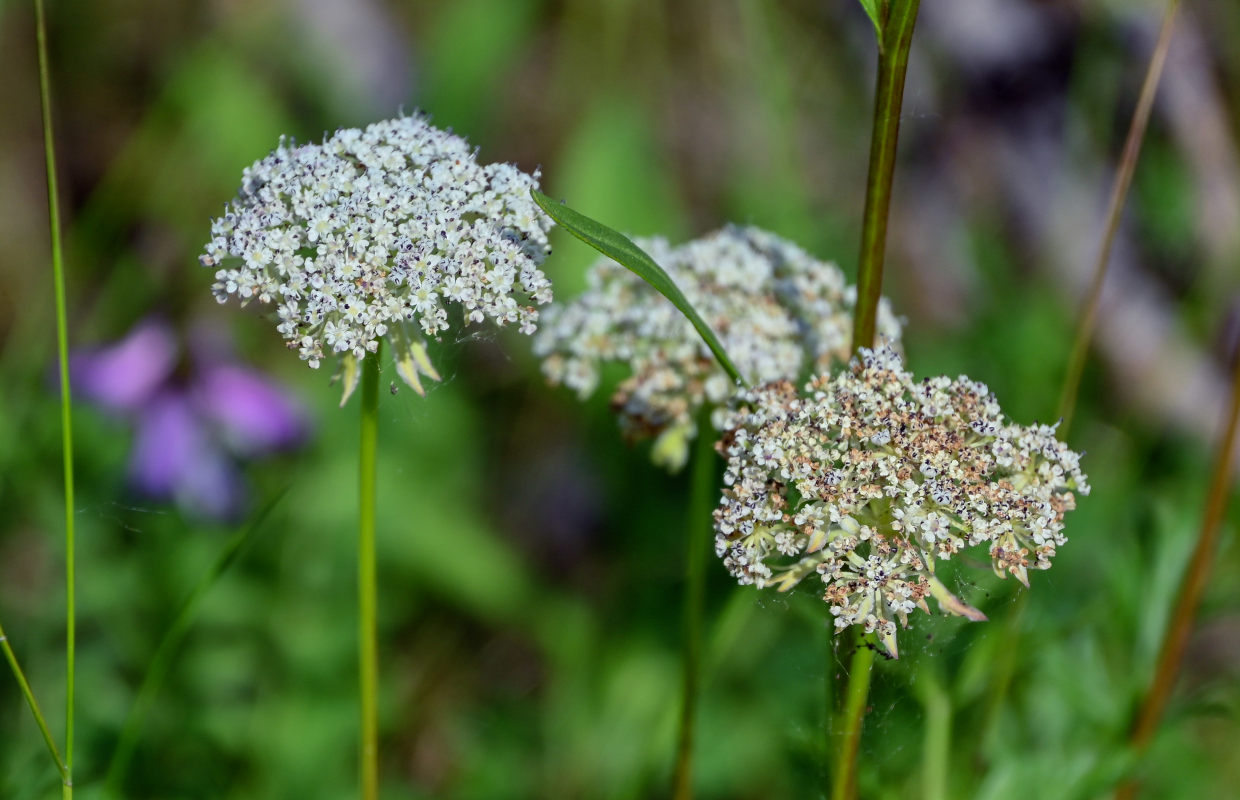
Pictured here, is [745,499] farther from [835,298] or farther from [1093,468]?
[1093,468]

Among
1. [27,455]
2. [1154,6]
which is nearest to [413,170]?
[27,455]

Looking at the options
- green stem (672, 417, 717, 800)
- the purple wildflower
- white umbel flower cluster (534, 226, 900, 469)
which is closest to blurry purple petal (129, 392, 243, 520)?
the purple wildflower

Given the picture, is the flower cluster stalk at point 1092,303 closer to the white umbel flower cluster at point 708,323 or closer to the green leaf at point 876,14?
the white umbel flower cluster at point 708,323

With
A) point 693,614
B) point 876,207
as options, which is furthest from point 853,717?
point 876,207

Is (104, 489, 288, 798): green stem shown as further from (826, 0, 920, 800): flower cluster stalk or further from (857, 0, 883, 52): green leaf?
(857, 0, 883, 52): green leaf

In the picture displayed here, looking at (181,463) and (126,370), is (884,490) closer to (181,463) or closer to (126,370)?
(181,463)

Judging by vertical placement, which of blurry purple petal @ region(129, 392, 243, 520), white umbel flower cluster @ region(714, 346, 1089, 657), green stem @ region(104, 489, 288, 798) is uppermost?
blurry purple petal @ region(129, 392, 243, 520)
